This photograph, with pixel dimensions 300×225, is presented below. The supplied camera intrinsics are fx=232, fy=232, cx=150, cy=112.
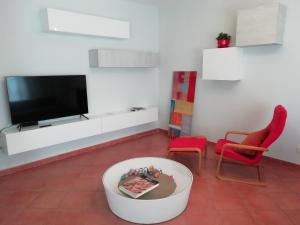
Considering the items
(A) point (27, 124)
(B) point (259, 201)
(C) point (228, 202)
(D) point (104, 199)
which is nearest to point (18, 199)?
(D) point (104, 199)

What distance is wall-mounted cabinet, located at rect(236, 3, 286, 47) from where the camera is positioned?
9.79ft

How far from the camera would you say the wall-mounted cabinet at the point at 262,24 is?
2.98 meters

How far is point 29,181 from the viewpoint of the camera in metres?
3.09

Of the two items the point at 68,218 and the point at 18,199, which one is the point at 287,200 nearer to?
the point at 68,218

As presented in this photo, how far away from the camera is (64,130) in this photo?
11.3 feet

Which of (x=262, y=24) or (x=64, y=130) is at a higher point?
(x=262, y=24)

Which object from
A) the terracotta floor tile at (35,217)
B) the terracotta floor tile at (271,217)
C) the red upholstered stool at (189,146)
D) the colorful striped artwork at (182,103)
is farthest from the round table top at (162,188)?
the colorful striped artwork at (182,103)

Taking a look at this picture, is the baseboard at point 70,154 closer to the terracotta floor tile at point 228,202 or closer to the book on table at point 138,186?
the book on table at point 138,186

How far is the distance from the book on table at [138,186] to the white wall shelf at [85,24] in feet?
7.81

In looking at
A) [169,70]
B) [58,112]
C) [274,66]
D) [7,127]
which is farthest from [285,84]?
[7,127]

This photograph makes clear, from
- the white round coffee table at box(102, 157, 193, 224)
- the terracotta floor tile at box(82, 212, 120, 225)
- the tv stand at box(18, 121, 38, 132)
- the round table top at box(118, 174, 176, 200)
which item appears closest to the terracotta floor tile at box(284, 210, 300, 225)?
the white round coffee table at box(102, 157, 193, 224)

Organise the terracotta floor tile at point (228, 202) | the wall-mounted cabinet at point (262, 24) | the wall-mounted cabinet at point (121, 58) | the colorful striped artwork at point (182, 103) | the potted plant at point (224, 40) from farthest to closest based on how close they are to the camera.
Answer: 1. the colorful striped artwork at point (182, 103)
2. the wall-mounted cabinet at point (121, 58)
3. the potted plant at point (224, 40)
4. the wall-mounted cabinet at point (262, 24)
5. the terracotta floor tile at point (228, 202)

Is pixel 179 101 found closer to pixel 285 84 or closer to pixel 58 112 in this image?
pixel 285 84

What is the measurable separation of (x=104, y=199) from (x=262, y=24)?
2.97 m
